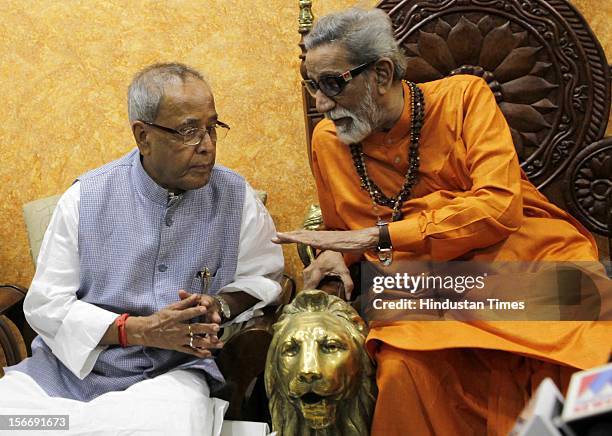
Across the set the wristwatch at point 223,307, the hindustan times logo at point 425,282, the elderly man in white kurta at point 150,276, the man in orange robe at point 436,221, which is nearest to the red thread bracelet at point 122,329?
the elderly man in white kurta at point 150,276

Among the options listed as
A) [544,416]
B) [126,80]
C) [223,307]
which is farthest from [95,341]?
[544,416]

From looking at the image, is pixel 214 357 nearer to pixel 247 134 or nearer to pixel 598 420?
pixel 247 134

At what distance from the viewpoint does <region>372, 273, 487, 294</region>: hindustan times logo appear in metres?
3.45

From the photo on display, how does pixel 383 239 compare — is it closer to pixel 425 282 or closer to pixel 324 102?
pixel 425 282

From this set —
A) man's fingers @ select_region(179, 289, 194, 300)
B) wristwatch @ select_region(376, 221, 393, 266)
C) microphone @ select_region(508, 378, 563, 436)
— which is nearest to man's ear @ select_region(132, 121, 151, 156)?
man's fingers @ select_region(179, 289, 194, 300)

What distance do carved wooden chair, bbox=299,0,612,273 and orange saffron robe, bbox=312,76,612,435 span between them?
1.27ft

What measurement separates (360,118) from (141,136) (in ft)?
2.51

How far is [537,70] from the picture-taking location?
13.1ft

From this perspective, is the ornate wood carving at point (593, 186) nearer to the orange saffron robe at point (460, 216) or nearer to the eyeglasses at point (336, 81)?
the orange saffron robe at point (460, 216)

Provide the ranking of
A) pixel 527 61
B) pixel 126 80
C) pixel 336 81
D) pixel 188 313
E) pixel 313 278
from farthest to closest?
pixel 126 80 → pixel 527 61 → pixel 313 278 → pixel 336 81 → pixel 188 313

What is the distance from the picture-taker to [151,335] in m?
3.26

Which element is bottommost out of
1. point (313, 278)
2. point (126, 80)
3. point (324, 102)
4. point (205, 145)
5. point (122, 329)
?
point (122, 329)

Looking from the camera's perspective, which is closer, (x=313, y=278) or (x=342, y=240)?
(x=342, y=240)

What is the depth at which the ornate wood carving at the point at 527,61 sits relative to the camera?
395 centimetres
